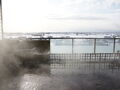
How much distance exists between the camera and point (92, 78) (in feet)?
10.5

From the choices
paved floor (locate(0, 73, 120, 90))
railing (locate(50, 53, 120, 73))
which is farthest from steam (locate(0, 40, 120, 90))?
railing (locate(50, 53, 120, 73))

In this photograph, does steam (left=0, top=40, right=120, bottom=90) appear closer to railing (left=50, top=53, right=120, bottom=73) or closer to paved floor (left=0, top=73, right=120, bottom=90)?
paved floor (left=0, top=73, right=120, bottom=90)

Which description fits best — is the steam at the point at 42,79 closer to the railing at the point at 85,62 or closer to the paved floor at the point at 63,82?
the paved floor at the point at 63,82

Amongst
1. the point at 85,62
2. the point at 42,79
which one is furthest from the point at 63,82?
the point at 85,62

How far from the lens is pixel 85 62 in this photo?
460 cm

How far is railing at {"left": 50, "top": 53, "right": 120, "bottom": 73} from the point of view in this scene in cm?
393

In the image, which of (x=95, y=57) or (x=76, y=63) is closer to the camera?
(x=76, y=63)

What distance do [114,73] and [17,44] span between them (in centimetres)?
299

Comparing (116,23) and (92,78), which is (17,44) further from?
(116,23)

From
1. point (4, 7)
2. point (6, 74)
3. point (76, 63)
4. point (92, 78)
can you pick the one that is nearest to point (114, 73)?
point (92, 78)

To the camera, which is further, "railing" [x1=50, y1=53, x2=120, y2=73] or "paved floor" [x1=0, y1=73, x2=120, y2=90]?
"railing" [x1=50, y1=53, x2=120, y2=73]

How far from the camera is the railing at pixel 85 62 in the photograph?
12.9 ft

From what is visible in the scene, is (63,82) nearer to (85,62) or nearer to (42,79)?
(42,79)

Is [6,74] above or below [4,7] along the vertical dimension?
below
